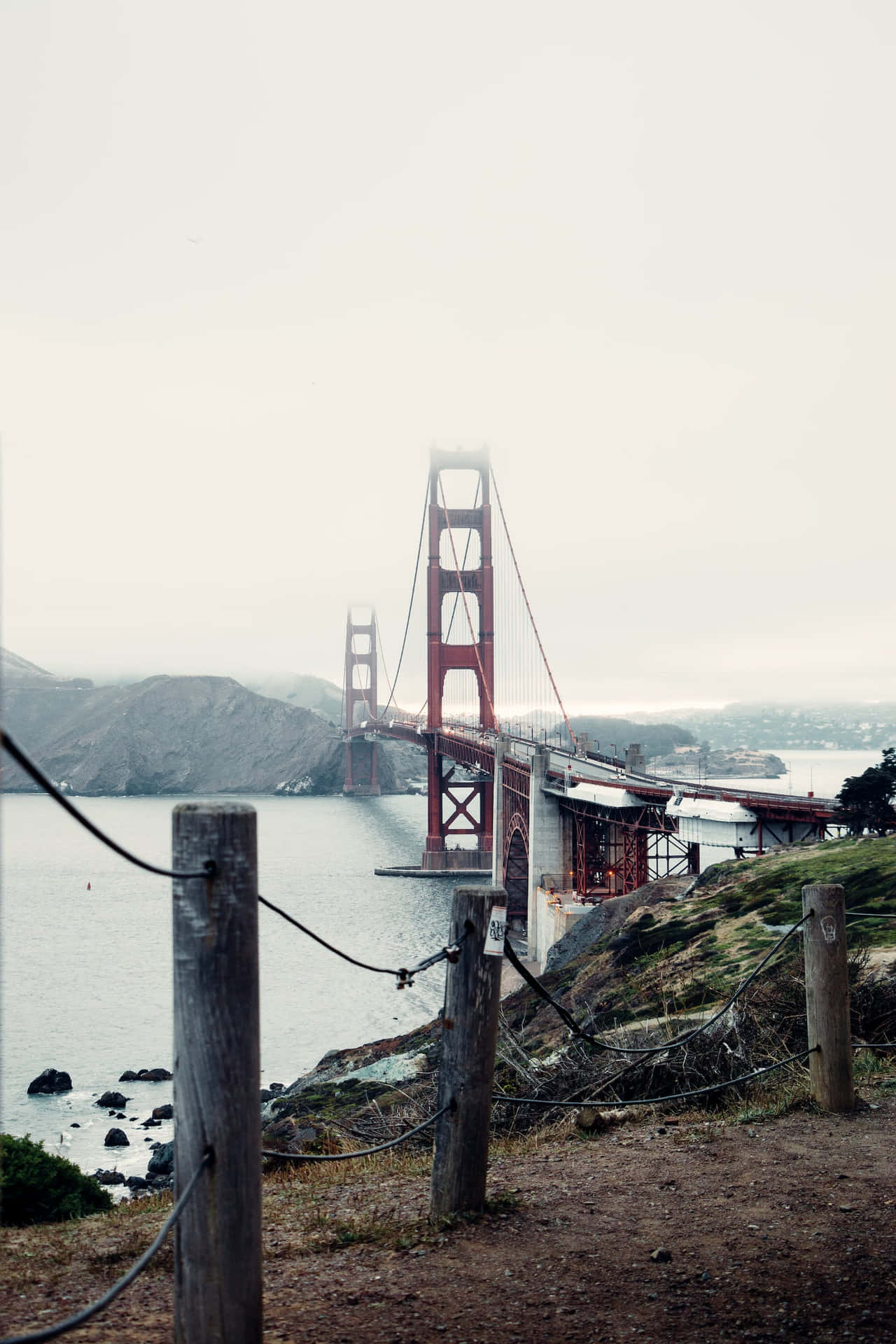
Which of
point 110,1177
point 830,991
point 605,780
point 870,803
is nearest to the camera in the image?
point 830,991

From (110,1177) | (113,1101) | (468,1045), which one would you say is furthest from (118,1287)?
(113,1101)

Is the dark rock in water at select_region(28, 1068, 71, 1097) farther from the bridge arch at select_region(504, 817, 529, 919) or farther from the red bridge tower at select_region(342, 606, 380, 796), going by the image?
the red bridge tower at select_region(342, 606, 380, 796)

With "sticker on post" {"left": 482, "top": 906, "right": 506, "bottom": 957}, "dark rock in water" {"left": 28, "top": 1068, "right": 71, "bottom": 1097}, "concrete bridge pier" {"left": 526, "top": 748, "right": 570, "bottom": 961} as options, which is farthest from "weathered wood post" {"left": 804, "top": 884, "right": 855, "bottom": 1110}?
"concrete bridge pier" {"left": 526, "top": 748, "right": 570, "bottom": 961}

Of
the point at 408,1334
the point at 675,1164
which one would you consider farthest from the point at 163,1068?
the point at 408,1334

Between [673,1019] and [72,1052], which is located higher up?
[673,1019]

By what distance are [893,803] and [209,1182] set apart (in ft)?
86.9

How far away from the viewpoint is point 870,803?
24.5 meters

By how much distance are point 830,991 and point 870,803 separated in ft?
67.6

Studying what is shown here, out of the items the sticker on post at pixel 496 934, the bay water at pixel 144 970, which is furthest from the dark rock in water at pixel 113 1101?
the sticker on post at pixel 496 934

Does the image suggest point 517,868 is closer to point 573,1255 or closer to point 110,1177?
point 110,1177

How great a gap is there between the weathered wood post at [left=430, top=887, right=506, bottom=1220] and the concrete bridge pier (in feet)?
103

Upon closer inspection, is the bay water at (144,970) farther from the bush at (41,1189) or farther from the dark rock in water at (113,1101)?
the bush at (41,1189)

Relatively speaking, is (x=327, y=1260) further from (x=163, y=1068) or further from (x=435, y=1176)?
(x=163, y=1068)

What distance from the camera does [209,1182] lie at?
2641 mm
